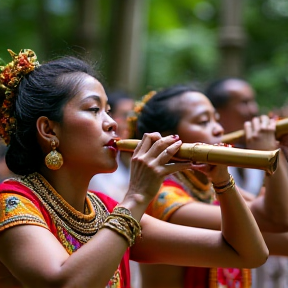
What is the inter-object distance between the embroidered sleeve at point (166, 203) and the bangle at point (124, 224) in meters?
1.05

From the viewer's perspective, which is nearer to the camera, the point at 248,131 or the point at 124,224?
the point at 124,224

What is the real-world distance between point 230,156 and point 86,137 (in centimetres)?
64

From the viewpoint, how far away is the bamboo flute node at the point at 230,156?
8.29 feet

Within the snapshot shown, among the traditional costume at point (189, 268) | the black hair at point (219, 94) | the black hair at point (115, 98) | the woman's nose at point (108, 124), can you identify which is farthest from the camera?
the black hair at point (115, 98)

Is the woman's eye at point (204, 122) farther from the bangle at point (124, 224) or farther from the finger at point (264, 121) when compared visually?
the bangle at point (124, 224)

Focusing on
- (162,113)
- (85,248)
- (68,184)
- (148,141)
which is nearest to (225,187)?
(148,141)

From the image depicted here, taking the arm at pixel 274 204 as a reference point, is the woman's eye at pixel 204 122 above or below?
above

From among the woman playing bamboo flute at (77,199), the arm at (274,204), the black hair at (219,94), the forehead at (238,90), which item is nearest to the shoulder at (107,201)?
the woman playing bamboo flute at (77,199)

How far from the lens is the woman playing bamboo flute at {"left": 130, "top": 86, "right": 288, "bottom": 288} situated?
11.5 feet

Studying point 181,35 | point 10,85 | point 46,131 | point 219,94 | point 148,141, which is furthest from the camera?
point 181,35

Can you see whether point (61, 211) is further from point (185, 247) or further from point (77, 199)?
point (185, 247)

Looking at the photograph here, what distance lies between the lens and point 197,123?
3904mm

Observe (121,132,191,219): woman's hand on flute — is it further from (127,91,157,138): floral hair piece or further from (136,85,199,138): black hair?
(127,91,157,138): floral hair piece

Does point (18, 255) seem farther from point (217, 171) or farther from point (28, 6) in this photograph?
point (28, 6)
